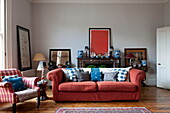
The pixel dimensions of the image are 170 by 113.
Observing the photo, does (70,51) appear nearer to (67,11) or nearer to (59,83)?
(67,11)

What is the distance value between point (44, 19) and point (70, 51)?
66.0 inches

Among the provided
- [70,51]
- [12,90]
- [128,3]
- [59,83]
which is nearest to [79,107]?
[59,83]

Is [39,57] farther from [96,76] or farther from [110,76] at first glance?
[110,76]

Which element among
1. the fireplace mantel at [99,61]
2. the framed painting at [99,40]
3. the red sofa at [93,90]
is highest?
the framed painting at [99,40]

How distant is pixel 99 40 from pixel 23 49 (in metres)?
2.88

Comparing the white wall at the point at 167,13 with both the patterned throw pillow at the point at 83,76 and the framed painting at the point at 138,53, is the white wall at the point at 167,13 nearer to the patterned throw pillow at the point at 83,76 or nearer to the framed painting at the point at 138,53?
the framed painting at the point at 138,53

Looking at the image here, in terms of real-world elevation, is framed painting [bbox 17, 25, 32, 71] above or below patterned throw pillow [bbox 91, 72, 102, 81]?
above

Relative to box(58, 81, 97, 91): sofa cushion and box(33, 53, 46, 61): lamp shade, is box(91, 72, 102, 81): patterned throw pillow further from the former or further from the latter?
box(33, 53, 46, 61): lamp shade

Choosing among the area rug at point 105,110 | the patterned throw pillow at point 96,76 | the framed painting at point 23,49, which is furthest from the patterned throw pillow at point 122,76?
the framed painting at point 23,49

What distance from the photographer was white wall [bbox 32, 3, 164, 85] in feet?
21.1

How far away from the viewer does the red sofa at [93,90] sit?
406cm

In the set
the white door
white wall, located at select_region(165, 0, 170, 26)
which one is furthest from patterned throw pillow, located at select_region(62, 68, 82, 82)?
white wall, located at select_region(165, 0, 170, 26)

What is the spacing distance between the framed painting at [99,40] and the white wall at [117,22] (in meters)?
0.17

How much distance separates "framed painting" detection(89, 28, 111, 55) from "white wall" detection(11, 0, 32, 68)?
2.45m
